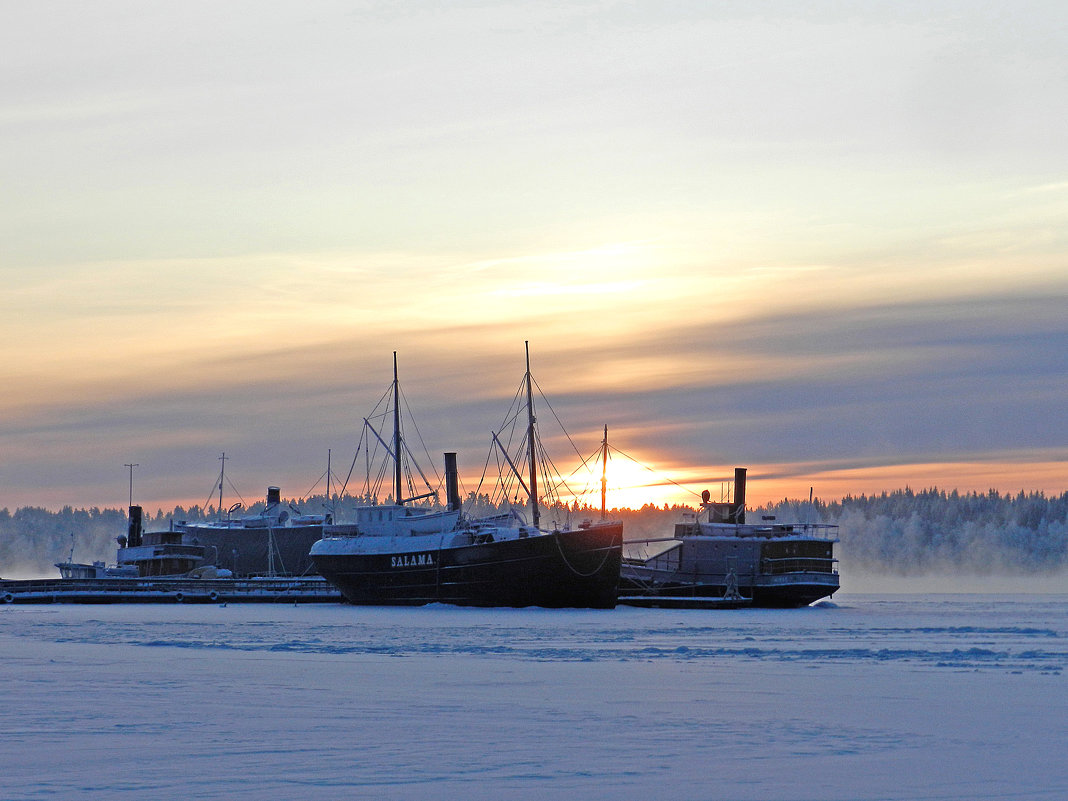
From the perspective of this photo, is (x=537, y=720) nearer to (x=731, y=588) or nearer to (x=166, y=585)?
(x=731, y=588)

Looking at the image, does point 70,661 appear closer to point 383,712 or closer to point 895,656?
point 383,712

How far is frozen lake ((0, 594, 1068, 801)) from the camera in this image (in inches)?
647

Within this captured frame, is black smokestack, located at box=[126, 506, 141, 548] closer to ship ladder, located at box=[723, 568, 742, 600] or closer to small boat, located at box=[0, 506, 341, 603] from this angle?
small boat, located at box=[0, 506, 341, 603]

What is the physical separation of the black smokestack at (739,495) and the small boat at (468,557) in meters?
14.4

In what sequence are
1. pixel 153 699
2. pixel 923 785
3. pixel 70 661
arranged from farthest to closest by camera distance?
pixel 70 661 → pixel 153 699 → pixel 923 785

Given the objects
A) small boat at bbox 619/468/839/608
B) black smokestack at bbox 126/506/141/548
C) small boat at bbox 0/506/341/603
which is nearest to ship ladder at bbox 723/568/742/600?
small boat at bbox 619/468/839/608

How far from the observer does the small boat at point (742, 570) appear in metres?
90.4

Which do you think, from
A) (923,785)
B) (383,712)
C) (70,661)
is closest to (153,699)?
(383,712)

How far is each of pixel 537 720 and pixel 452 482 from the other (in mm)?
71935

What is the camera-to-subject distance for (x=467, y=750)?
63.1 feet

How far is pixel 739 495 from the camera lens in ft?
317

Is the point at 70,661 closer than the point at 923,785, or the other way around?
the point at 923,785

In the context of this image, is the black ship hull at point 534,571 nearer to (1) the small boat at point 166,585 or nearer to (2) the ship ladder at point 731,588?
(2) the ship ladder at point 731,588

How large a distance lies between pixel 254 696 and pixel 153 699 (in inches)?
78.8
